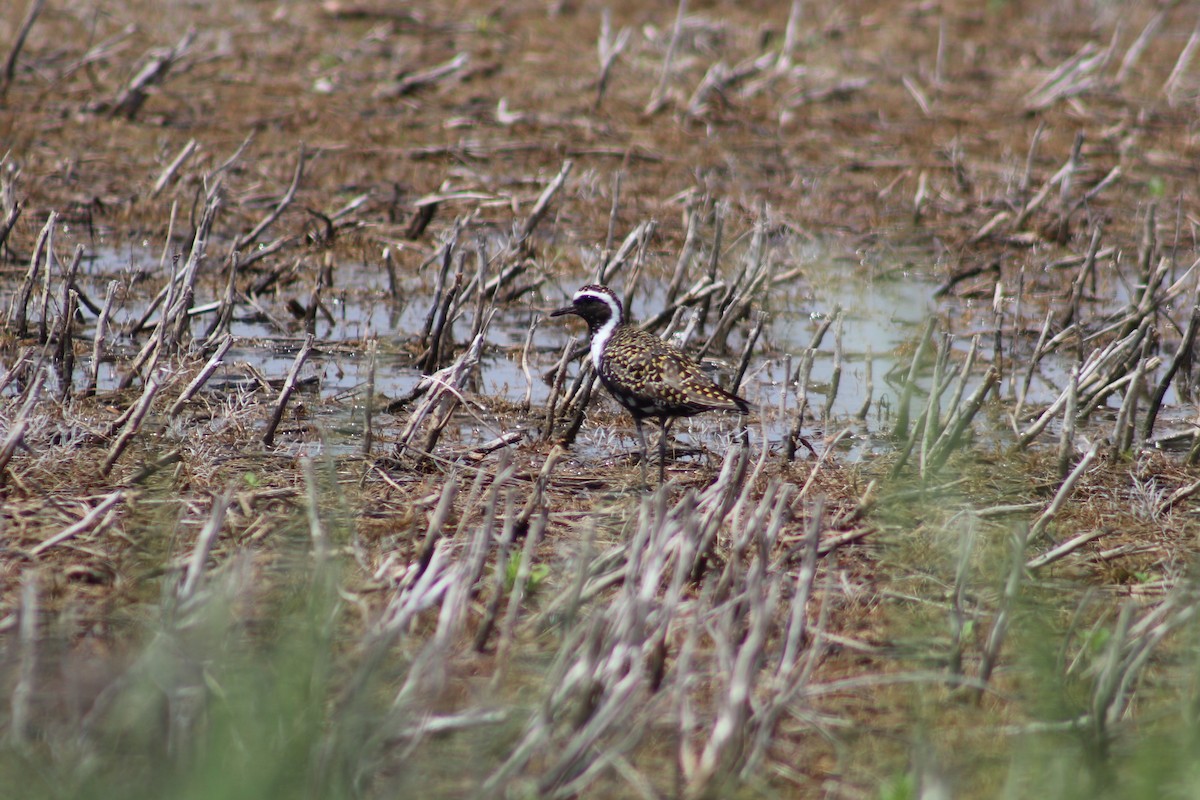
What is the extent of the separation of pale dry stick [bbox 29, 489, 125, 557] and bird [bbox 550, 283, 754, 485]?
274 centimetres

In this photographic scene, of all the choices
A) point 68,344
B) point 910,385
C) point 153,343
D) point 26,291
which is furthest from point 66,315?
point 910,385

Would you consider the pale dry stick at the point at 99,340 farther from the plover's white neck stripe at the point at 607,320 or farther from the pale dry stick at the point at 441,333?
the plover's white neck stripe at the point at 607,320

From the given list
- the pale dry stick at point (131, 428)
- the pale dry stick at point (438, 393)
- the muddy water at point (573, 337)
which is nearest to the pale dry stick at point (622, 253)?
the muddy water at point (573, 337)

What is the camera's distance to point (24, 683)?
13.2ft

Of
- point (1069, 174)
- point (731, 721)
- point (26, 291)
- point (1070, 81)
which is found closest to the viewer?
point (731, 721)

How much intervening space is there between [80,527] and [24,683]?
1.38 metres

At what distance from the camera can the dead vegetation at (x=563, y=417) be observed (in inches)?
170

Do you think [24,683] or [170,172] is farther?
[170,172]

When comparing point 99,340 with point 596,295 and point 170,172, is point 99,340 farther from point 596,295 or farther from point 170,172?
point 170,172

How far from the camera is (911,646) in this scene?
544cm

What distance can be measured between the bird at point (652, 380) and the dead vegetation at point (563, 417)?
244mm

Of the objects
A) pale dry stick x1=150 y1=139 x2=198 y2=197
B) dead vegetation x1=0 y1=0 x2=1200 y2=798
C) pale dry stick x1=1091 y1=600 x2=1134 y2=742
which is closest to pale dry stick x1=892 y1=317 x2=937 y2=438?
dead vegetation x1=0 y1=0 x2=1200 y2=798

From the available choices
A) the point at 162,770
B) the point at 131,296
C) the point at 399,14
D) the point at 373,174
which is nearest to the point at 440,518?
the point at 162,770

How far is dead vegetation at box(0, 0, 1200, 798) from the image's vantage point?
4.33 m
